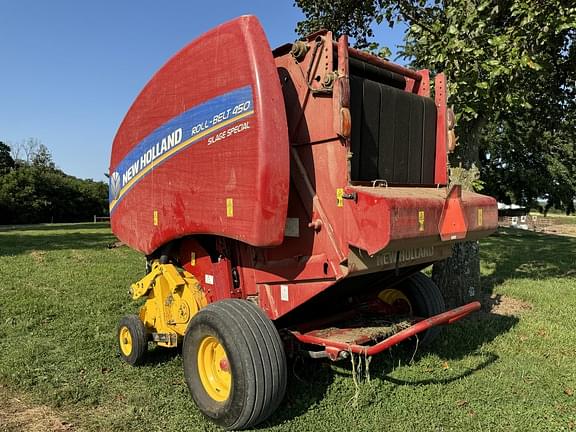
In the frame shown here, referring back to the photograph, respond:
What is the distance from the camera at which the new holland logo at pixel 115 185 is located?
552 centimetres

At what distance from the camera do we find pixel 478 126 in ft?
22.5

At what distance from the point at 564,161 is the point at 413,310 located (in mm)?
23619

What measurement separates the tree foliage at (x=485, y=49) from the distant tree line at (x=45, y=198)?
37139 millimetres

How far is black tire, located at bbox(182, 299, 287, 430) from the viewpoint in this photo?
3.26 m

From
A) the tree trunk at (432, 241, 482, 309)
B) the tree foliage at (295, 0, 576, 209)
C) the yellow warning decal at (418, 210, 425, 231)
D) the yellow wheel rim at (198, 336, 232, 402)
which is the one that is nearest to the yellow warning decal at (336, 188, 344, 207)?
the yellow warning decal at (418, 210, 425, 231)

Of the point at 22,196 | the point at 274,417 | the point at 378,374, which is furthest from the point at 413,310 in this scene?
the point at 22,196

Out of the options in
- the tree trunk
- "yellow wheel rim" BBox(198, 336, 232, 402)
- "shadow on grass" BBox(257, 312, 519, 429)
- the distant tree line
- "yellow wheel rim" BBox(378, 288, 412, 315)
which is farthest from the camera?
the distant tree line

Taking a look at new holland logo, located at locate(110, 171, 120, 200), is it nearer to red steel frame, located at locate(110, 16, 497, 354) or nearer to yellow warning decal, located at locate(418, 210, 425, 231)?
red steel frame, located at locate(110, 16, 497, 354)

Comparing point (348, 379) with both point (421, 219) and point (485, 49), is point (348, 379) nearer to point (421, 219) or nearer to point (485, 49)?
point (421, 219)

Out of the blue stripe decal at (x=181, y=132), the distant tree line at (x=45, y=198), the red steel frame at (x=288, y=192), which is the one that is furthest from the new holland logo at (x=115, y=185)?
the distant tree line at (x=45, y=198)

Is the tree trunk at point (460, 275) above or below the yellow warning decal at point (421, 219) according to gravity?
below

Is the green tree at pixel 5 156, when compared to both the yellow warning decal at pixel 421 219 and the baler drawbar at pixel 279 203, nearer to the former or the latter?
the baler drawbar at pixel 279 203

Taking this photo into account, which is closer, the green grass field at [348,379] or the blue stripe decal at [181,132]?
the blue stripe decal at [181,132]

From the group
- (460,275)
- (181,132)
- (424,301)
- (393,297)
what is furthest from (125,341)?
(460,275)
